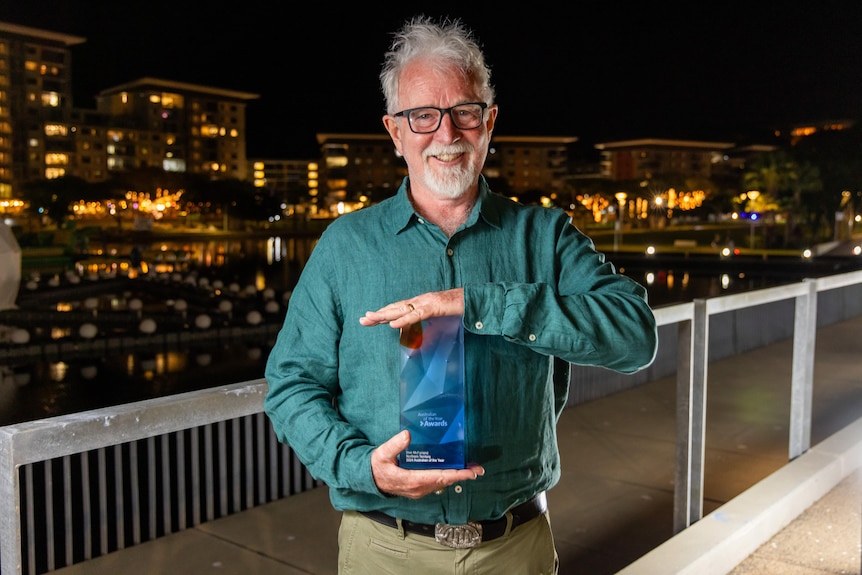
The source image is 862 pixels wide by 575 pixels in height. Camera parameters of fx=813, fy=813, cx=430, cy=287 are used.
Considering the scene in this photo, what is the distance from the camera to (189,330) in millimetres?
20625

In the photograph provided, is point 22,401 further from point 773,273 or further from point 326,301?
point 773,273

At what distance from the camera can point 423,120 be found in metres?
1.74

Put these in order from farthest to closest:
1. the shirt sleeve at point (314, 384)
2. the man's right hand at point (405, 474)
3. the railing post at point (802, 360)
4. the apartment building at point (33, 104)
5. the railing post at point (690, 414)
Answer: the apartment building at point (33, 104) < the railing post at point (802, 360) < the railing post at point (690, 414) < the shirt sleeve at point (314, 384) < the man's right hand at point (405, 474)

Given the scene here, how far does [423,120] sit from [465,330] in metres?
0.46

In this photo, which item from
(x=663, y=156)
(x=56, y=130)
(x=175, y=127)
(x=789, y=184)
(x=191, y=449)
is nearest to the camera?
(x=191, y=449)

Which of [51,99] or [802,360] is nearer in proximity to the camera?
[802,360]

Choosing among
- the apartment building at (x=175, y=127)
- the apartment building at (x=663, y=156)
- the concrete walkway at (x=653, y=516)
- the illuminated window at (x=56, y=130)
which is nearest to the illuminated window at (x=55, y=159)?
the illuminated window at (x=56, y=130)

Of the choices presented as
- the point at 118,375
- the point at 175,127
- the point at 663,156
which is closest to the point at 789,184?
the point at 118,375

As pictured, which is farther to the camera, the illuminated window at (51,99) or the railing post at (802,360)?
the illuminated window at (51,99)

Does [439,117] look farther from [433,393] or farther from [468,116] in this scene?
[433,393]

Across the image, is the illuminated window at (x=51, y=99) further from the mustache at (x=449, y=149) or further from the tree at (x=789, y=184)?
the mustache at (x=449, y=149)

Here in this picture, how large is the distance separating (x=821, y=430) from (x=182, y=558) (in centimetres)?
488

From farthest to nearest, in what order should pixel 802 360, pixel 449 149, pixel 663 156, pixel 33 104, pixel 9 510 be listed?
pixel 663 156, pixel 33 104, pixel 802 360, pixel 449 149, pixel 9 510

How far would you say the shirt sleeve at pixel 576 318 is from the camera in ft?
5.14
